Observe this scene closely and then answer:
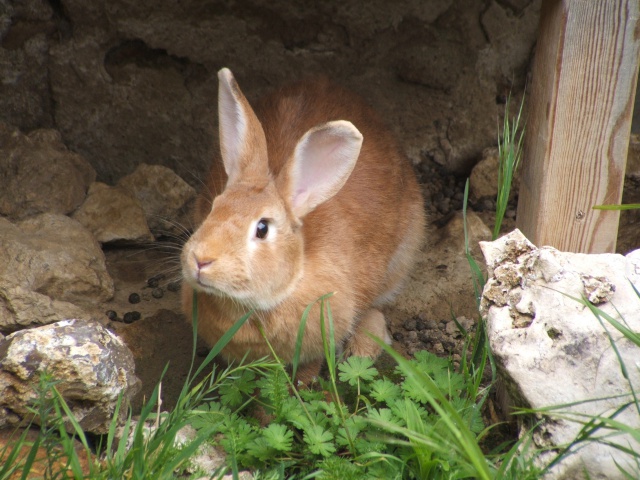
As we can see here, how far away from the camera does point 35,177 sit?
4422mm

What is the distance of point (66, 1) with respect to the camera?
448cm

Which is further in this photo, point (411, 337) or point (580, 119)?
point (411, 337)

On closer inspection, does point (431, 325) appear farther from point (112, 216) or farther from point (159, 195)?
point (112, 216)

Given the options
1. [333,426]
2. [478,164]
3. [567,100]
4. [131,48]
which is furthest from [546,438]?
[131,48]

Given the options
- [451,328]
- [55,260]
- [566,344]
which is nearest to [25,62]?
[55,260]

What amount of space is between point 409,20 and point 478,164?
1.07m

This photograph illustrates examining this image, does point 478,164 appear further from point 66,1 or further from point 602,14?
point 66,1

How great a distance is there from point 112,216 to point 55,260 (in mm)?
646

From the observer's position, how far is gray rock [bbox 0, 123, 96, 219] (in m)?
4.33

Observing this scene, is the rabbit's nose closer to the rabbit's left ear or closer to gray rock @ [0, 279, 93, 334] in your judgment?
the rabbit's left ear

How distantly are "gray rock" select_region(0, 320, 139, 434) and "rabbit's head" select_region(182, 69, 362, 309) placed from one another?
1.46 feet

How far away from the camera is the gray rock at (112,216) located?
4.54m

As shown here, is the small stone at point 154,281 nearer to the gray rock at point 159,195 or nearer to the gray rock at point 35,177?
the gray rock at point 159,195

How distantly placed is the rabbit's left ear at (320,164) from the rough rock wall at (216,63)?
1.83 meters
